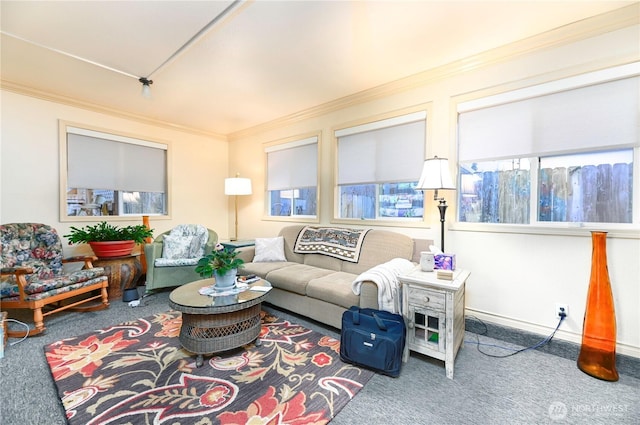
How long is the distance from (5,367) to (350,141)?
149 inches

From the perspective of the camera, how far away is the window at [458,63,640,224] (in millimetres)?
2023

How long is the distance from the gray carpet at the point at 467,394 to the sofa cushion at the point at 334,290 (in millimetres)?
→ 648

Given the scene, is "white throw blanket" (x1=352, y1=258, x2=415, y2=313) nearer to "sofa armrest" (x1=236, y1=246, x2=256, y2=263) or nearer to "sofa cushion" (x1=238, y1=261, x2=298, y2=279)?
"sofa cushion" (x1=238, y1=261, x2=298, y2=279)

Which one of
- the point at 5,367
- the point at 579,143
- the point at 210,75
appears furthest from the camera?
the point at 210,75

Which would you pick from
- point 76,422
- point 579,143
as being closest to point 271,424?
point 76,422

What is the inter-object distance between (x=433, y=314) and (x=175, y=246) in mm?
3375

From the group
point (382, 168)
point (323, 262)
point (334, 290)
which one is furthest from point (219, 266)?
point (382, 168)

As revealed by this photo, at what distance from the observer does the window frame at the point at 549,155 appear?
1.98m

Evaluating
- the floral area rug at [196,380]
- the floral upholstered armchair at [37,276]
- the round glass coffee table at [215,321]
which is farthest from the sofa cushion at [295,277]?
the floral upholstered armchair at [37,276]

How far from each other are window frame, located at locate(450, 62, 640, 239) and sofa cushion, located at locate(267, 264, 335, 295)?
151cm

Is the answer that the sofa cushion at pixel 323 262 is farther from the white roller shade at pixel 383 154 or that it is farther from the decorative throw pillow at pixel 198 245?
the decorative throw pillow at pixel 198 245

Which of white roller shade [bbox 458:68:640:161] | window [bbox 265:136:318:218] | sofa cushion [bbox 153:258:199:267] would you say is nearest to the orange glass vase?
white roller shade [bbox 458:68:640:161]

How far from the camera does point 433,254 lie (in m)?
2.23

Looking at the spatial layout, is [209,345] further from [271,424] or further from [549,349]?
[549,349]
